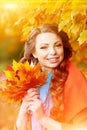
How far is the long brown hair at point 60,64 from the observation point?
1566mm

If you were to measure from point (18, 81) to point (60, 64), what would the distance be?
0.79ft

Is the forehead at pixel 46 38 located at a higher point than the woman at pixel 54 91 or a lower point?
higher

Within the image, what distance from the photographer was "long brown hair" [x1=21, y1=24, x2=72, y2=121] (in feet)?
5.14

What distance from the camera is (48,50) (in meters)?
1.59

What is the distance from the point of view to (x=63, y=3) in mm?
1646

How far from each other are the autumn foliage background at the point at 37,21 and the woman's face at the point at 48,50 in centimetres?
7

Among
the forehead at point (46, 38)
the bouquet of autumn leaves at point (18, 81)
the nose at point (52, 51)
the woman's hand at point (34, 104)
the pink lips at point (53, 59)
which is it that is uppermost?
the forehead at point (46, 38)

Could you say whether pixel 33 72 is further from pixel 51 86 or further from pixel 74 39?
pixel 74 39

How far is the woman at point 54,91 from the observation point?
5.08 feet

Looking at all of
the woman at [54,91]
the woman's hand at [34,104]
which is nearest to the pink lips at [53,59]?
the woman at [54,91]

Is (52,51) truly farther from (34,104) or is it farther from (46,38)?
(34,104)

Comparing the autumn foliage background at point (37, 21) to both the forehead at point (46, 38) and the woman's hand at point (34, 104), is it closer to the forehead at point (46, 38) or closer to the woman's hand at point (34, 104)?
the forehead at point (46, 38)

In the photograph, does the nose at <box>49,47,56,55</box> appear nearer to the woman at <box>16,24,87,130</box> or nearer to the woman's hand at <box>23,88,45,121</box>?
the woman at <box>16,24,87,130</box>

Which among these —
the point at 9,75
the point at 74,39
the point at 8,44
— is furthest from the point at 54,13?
the point at 9,75
